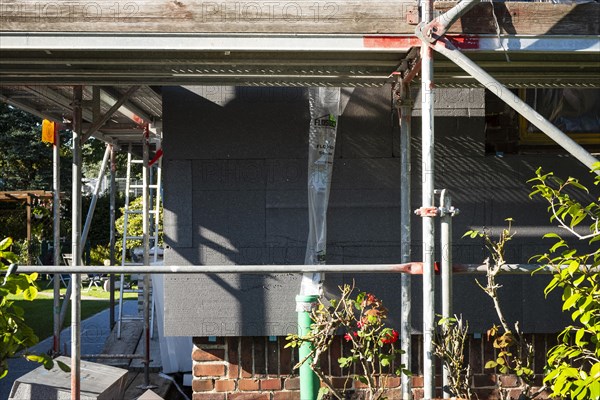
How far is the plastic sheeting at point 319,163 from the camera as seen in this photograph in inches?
210

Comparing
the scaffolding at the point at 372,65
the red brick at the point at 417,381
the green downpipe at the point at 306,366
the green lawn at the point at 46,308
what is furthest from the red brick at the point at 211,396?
the green lawn at the point at 46,308

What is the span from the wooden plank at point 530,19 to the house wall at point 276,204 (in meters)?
1.59

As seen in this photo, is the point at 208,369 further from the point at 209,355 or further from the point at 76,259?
the point at 76,259

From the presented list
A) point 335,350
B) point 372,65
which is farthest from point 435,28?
point 335,350

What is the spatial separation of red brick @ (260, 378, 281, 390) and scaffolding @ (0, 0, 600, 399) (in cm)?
132

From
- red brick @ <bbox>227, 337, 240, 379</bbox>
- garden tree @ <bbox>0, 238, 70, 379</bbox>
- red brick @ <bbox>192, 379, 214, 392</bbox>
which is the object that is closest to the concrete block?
red brick @ <bbox>192, 379, 214, 392</bbox>

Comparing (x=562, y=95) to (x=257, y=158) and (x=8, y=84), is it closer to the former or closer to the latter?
(x=257, y=158)

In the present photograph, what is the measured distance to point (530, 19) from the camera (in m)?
3.89

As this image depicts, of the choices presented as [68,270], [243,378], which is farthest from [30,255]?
[68,270]

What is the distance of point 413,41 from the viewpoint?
3.87 m

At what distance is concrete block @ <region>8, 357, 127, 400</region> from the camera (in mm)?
5043

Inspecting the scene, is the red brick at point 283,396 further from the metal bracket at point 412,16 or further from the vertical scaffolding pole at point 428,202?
the metal bracket at point 412,16

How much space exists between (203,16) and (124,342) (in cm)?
552

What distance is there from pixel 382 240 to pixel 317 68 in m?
1.61
